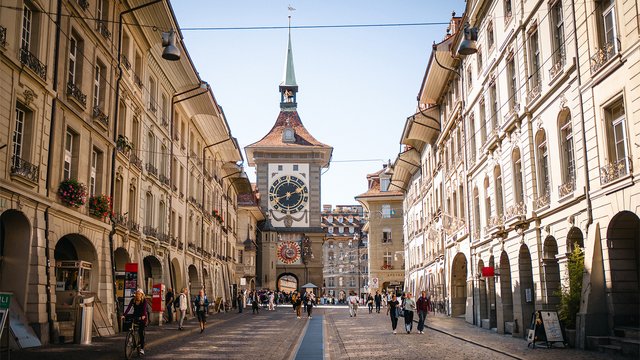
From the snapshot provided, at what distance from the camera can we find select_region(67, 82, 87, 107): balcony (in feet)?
73.5

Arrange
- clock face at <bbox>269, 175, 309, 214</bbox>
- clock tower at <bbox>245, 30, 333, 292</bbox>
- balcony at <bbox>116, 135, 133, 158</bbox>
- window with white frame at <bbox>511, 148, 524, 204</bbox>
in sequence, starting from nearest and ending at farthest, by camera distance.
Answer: window with white frame at <bbox>511, 148, 524, 204</bbox> < balcony at <bbox>116, 135, 133, 158</bbox> < clock tower at <bbox>245, 30, 333, 292</bbox> < clock face at <bbox>269, 175, 309, 214</bbox>

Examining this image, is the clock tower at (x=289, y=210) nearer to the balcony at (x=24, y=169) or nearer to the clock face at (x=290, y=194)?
the clock face at (x=290, y=194)

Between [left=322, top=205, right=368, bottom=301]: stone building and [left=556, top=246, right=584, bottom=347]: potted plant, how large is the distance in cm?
12385

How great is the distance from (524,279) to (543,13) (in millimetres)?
9551

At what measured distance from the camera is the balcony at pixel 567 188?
20.5m

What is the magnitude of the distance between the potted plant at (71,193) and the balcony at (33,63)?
3.44m

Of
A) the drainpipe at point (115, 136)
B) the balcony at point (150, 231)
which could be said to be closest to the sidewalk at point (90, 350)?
→ the drainpipe at point (115, 136)

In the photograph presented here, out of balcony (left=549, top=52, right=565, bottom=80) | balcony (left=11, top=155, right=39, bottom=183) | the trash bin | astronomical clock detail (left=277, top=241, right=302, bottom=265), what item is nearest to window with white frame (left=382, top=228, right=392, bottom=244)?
astronomical clock detail (left=277, top=241, right=302, bottom=265)

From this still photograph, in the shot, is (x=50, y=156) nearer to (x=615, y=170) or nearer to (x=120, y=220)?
(x=120, y=220)

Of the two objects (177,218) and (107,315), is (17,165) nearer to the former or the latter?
(107,315)

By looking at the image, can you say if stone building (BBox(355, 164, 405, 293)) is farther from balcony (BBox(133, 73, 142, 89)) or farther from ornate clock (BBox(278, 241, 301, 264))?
balcony (BBox(133, 73, 142, 89))

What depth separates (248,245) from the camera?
268ft

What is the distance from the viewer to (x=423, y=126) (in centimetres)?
4719

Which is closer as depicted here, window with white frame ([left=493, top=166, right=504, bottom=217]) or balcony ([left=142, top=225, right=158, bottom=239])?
window with white frame ([left=493, top=166, right=504, bottom=217])
